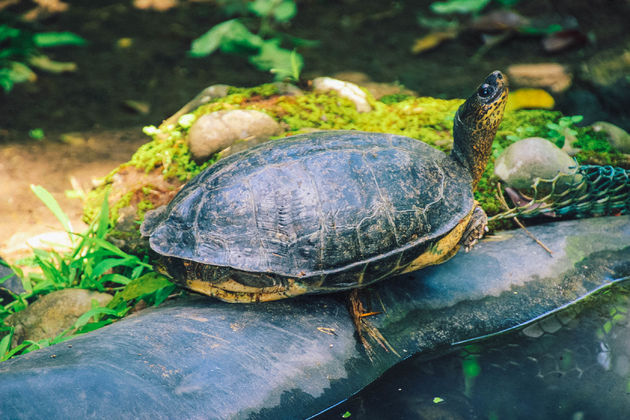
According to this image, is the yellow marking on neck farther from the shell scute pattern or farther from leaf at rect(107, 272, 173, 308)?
leaf at rect(107, 272, 173, 308)

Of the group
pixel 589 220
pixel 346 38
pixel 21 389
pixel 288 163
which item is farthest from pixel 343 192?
pixel 346 38

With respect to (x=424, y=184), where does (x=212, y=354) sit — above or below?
below

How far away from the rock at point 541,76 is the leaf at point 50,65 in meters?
5.09

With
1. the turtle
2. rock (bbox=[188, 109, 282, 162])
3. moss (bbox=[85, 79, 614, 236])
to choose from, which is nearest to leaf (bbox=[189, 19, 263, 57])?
moss (bbox=[85, 79, 614, 236])

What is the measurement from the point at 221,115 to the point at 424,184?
1707mm

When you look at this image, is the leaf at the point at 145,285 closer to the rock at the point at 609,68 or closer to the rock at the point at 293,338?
the rock at the point at 293,338

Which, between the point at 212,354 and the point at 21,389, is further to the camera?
the point at 212,354

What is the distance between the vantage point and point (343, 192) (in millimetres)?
2217

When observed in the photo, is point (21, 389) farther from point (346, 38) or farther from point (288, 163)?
point (346, 38)

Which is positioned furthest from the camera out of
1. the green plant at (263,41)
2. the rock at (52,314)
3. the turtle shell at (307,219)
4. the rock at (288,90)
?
the green plant at (263,41)

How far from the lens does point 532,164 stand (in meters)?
3.00

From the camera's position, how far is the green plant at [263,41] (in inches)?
183

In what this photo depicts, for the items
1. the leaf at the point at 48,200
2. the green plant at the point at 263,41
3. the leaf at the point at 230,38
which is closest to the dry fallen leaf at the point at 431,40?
the green plant at the point at 263,41

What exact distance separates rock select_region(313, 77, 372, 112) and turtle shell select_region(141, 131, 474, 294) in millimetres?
1548
